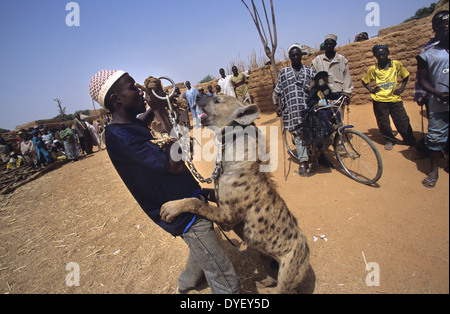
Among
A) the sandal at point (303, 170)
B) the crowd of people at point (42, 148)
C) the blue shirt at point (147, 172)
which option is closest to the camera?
the blue shirt at point (147, 172)

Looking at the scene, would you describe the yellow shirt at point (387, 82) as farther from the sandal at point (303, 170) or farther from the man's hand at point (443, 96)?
the man's hand at point (443, 96)

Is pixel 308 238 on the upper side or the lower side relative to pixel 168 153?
lower

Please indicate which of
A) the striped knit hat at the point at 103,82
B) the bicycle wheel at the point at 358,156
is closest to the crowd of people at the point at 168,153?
the striped knit hat at the point at 103,82

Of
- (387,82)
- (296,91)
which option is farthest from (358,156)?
(296,91)

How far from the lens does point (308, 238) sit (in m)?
3.39

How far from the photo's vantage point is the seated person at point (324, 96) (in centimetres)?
479

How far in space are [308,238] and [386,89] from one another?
314 cm

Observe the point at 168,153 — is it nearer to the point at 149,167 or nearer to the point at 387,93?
the point at 149,167

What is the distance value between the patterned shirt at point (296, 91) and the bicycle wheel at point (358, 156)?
1.03 m

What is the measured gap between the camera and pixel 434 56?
113 centimetres

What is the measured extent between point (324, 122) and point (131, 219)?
205 inches

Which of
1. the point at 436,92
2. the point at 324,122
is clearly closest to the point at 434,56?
the point at 436,92

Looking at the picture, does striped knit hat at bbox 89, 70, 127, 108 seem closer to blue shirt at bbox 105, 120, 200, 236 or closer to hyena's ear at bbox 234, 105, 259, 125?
blue shirt at bbox 105, 120, 200, 236

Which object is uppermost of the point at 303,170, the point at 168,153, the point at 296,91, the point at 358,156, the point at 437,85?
the point at 296,91
